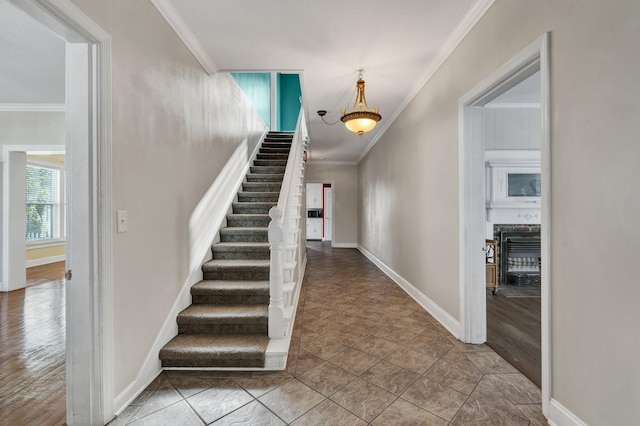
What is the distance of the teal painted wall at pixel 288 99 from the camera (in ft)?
27.2

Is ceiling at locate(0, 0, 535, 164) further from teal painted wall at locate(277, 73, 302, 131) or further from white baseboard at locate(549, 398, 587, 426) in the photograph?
teal painted wall at locate(277, 73, 302, 131)

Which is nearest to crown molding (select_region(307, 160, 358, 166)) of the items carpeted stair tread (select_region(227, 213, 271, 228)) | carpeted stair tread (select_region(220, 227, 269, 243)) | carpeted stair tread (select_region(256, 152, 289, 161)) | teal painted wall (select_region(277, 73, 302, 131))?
teal painted wall (select_region(277, 73, 302, 131))

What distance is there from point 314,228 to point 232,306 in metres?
8.96

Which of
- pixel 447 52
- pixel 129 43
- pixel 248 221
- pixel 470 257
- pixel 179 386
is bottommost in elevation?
pixel 179 386

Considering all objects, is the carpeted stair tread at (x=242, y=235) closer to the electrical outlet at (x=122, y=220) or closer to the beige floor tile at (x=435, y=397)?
the electrical outlet at (x=122, y=220)

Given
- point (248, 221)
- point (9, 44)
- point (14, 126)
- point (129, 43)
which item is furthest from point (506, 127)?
point (14, 126)

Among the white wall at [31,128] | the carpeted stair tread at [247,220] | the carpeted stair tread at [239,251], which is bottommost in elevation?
the carpeted stair tread at [239,251]

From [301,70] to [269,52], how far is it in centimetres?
46

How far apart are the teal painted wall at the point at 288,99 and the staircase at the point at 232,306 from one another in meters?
5.01

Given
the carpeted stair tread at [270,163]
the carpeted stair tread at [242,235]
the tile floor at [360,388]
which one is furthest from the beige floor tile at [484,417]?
the carpeted stair tread at [270,163]

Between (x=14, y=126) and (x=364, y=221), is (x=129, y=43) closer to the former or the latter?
(x=14, y=126)

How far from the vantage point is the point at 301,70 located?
319 cm

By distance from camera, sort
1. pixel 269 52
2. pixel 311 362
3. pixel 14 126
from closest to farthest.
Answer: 1. pixel 311 362
2. pixel 269 52
3. pixel 14 126

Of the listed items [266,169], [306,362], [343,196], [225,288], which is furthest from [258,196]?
[343,196]
